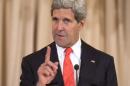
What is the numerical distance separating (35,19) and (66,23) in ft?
1.90

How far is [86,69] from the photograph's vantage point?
2.16m

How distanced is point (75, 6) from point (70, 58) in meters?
0.35

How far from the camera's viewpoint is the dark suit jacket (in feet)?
6.93

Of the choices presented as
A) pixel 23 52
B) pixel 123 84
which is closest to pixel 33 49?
pixel 23 52

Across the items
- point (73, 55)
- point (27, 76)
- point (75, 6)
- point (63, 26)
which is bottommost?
point (27, 76)

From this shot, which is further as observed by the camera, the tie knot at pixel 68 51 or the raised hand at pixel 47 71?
the tie knot at pixel 68 51

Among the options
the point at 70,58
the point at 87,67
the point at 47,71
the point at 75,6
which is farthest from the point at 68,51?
the point at 47,71

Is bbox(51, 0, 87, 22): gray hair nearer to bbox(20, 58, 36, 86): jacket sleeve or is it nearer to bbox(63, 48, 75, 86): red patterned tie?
bbox(63, 48, 75, 86): red patterned tie

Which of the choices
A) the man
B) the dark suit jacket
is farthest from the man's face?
the dark suit jacket

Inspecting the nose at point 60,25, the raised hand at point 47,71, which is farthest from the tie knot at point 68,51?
the raised hand at point 47,71

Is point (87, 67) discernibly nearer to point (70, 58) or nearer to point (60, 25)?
point (70, 58)

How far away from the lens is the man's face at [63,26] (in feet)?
6.84

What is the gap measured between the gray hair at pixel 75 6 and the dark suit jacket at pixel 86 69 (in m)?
0.24

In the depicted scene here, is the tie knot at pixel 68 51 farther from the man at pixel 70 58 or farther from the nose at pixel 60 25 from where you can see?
the nose at pixel 60 25
